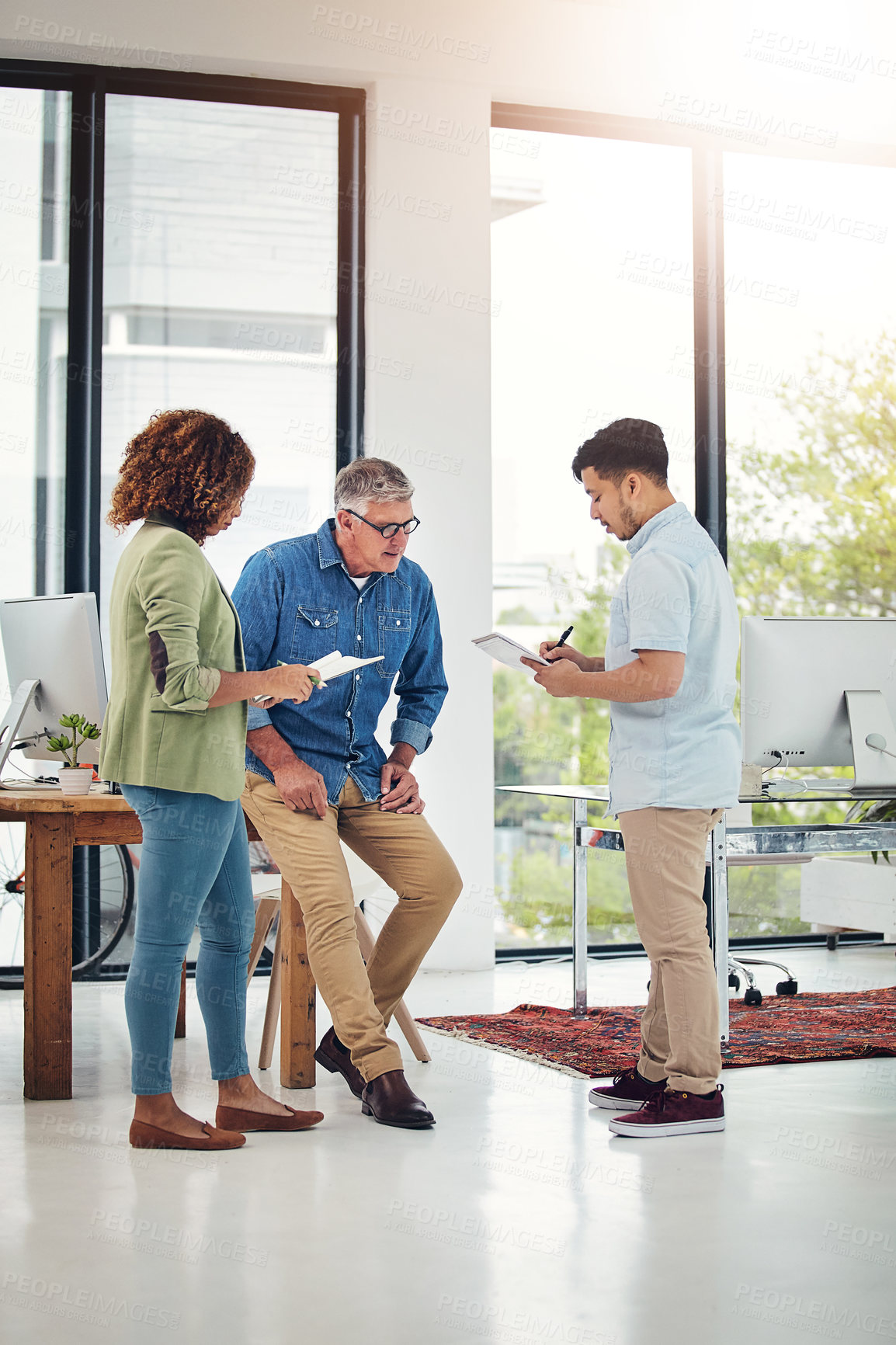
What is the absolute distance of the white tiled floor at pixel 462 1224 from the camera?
179 centimetres

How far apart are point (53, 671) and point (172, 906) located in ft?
3.71

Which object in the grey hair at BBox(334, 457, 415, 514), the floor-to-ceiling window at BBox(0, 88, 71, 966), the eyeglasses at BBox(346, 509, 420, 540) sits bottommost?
the eyeglasses at BBox(346, 509, 420, 540)

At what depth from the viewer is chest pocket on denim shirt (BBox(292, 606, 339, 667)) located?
9.62 ft

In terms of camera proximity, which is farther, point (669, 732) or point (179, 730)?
point (669, 732)

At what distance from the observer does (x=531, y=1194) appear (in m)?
2.32

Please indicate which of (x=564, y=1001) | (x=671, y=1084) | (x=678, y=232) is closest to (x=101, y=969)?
(x=564, y=1001)

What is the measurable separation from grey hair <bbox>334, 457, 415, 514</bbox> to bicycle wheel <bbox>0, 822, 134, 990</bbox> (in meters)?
2.27

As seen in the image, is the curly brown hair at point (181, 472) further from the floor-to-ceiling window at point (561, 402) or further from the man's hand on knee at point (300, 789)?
the floor-to-ceiling window at point (561, 402)

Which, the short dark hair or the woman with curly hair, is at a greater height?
the short dark hair

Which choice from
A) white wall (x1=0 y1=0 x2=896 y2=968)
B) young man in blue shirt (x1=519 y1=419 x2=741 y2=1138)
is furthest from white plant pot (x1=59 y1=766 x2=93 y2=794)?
white wall (x1=0 y1=0 x2=896 y2=968)

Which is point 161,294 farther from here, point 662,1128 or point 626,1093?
point 662,1128

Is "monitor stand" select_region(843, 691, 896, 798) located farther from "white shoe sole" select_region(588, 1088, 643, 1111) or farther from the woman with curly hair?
the woman with curly hair

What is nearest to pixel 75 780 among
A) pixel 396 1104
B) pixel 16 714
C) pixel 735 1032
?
pixel 16 714

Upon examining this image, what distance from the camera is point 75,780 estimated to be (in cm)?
315
